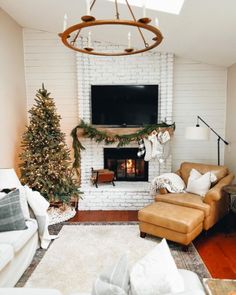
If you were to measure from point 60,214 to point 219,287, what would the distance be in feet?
9.56

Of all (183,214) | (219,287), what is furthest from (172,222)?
(219,287)

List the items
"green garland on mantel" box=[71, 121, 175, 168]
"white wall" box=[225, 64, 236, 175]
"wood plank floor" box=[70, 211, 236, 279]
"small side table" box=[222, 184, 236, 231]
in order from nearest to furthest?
"wood plank floor" box=[70, 211, 236, 279] < "small side table" box=[222, 184, 236, 231] < "white wall" box=[225, 64, 236, 175] < "green garland on mantel" box=[71, 121, 175, 168]

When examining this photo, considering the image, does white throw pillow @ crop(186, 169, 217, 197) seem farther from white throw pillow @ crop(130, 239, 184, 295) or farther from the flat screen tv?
white throw pillow @ crop(130, 239, 184, 295)

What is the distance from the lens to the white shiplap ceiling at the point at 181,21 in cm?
263

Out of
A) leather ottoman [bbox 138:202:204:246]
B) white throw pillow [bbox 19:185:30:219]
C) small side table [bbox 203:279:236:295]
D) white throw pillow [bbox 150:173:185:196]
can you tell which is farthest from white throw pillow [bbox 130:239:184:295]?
white throw pillow [bbox 150:173:185:196]

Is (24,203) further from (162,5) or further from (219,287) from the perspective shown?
(162,5)

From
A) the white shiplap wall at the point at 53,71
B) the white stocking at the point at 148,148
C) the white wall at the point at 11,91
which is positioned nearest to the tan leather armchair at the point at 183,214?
the white stocking at the point at 148,148

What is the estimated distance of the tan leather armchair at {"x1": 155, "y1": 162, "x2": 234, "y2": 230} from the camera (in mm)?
3242

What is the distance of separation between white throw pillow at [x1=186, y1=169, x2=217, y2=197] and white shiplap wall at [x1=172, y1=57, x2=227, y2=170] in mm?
929

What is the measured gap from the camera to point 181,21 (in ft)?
9.73

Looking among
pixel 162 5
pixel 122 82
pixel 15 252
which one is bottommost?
pixel 15 252

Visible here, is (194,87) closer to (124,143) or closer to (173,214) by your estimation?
(124,143)

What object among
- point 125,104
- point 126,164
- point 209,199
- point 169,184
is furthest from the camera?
point 126,164

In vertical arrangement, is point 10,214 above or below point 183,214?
above
